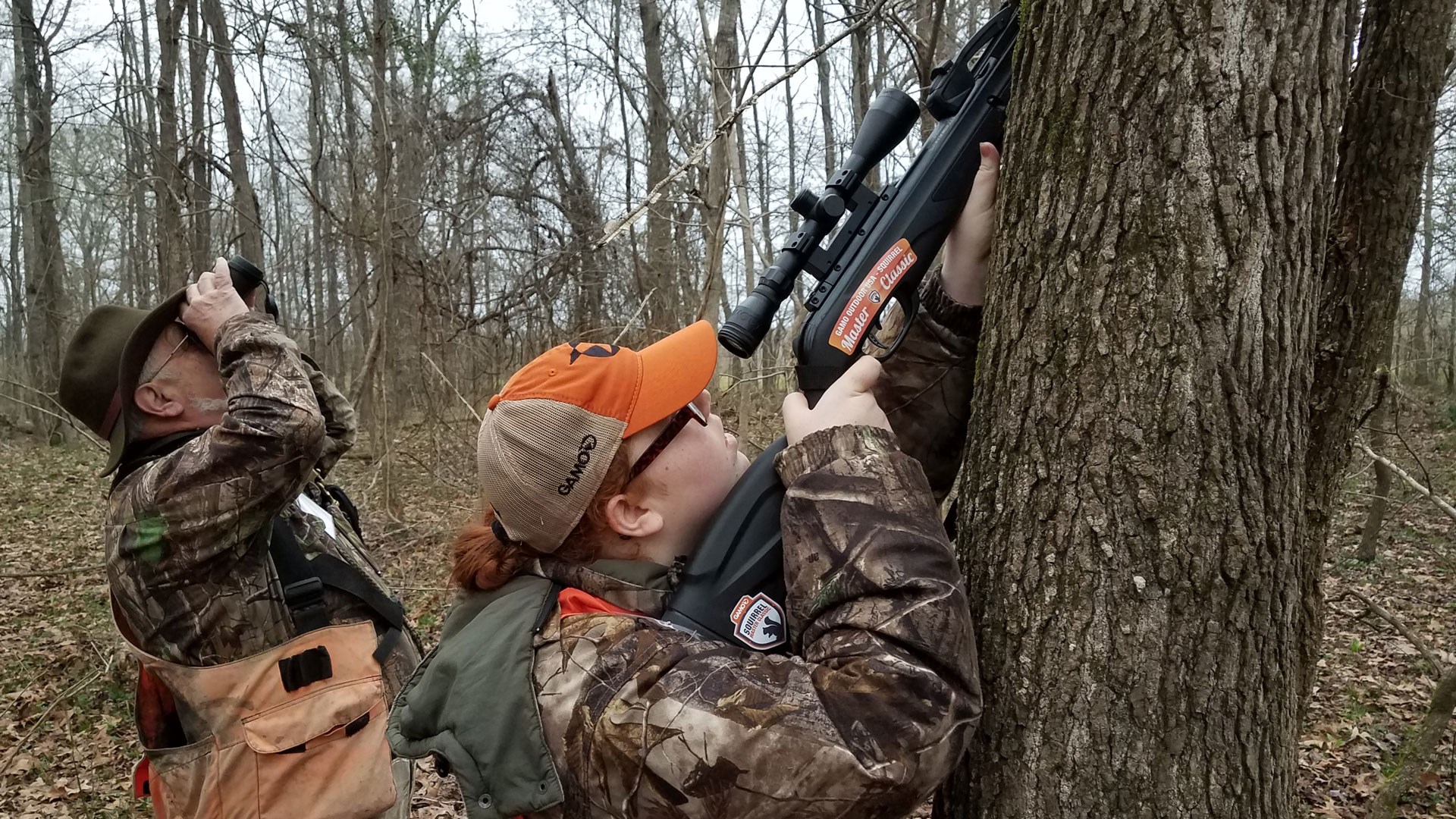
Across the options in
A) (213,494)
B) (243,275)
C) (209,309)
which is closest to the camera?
(213,494)

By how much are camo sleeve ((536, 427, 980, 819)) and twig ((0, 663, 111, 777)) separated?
4.76m

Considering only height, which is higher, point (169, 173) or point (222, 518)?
point (169, 173)

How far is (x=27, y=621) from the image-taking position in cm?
687

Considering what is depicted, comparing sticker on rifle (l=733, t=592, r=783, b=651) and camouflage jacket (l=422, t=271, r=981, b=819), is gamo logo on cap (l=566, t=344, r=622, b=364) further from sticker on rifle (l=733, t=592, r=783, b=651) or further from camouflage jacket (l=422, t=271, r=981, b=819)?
sticker on rifle (l=733, t=592, r=783, b=651)

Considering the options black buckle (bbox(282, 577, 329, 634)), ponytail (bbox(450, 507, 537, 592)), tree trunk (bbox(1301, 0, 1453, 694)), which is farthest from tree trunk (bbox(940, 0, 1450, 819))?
black buckle (bbox(282, 577, 329, 634))

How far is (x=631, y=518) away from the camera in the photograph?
1.73 meters

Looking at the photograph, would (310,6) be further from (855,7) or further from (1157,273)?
(1157,273)

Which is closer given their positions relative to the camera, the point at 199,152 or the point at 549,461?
the point at 549,461

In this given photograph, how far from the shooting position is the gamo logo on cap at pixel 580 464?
1654 mm

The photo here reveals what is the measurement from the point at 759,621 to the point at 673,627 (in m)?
0.16

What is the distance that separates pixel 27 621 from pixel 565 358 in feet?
24.7

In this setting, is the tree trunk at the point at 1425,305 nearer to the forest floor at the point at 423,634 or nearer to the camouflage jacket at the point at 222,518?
the forest floor at the point at 423,634

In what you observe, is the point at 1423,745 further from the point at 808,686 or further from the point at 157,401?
the point at 157,401

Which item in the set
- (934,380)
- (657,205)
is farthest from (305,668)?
(657,205)
